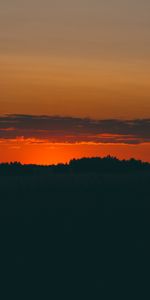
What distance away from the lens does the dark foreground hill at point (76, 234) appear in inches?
4835

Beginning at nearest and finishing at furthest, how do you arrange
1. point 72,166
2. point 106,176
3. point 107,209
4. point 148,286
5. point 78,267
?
1. point 148,286
2. point 78,267
3. point 107,209
4. point 106,176
5. point 72,166

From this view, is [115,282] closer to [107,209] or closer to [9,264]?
[9,264]

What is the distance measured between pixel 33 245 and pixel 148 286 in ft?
58.4

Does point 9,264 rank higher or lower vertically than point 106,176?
lower

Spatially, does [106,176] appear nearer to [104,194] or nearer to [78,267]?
[104,194]

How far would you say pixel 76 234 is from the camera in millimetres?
140250

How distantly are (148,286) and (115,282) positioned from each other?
3.48 meters

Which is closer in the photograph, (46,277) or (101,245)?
(46,277)

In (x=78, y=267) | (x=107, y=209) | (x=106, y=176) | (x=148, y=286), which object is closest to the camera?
(x=148, y=286)

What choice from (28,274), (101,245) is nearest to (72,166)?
(101,245)

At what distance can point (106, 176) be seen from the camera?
16738 centimetres

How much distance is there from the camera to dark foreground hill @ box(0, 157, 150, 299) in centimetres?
12281

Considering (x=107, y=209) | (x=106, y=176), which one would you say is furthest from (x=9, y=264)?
(x=106, y=176)

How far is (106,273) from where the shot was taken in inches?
5022
